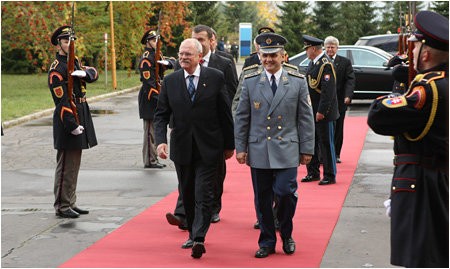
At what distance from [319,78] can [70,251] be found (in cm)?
437

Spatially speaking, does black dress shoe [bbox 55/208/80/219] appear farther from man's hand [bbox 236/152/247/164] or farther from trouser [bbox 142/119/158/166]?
trouser [bbox 142/119/158/166]

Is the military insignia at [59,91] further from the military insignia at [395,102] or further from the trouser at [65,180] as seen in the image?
the military insignia at [395,102]

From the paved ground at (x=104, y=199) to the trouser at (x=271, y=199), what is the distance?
47 cm

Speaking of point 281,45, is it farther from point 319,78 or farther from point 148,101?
point 148,101

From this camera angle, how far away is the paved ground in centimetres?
634

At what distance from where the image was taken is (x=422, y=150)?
4.29 m

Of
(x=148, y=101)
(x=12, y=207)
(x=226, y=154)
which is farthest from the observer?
(x=148, y=101)

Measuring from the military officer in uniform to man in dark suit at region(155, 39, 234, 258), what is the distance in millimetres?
266

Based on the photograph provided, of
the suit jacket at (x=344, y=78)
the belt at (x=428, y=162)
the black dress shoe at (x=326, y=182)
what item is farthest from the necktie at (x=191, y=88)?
the suit jacket at (x=344, y=78)

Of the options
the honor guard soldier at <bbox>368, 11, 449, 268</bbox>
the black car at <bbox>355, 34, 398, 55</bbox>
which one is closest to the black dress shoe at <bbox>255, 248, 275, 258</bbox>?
the honor guard soldier at <bbox>368, 11, 449, 268</bbox>

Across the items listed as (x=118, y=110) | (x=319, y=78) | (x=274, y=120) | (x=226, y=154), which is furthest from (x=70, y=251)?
(x=118, y=110)

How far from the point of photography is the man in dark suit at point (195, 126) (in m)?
6.33

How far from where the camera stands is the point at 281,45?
6.25m

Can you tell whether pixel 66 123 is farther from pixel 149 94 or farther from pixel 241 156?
pixel 149 94
